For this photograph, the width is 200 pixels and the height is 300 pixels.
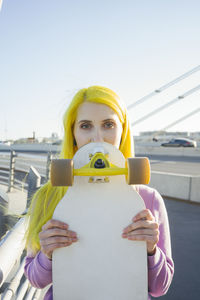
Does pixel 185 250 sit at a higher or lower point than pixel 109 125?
lower

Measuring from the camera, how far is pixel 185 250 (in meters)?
3.61

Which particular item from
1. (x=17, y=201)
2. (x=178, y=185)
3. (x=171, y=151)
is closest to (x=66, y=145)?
(x=17, y=201)

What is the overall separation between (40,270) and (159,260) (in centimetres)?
48

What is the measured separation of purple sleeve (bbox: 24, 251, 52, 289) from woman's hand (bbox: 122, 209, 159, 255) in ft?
1.18

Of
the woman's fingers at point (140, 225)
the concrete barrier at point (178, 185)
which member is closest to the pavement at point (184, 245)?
the concrete barrier at point (178, 185)

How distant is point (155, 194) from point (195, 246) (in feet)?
9.40

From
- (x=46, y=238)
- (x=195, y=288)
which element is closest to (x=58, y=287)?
(x=46, y=238)

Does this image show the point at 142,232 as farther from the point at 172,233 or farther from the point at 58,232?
the point at 172,233

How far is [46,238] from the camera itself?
932 millimetres

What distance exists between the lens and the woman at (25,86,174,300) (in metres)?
0.93

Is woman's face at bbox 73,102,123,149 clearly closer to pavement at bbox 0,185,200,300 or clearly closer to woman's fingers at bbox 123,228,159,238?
woman's fingers at bbox 123,228,159,238

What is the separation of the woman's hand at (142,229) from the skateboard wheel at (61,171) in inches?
11.5

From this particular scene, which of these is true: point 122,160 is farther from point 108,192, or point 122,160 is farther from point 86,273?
point 86,273

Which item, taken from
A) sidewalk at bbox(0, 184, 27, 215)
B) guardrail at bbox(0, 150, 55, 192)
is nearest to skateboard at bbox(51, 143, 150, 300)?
sidewalk at bbox(0, 184, 27, 215)
